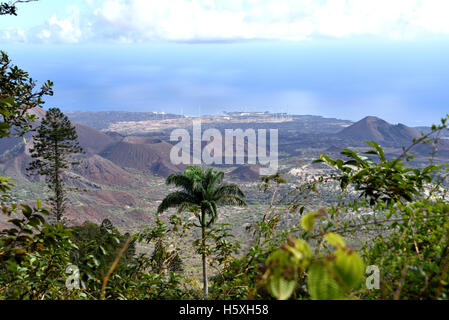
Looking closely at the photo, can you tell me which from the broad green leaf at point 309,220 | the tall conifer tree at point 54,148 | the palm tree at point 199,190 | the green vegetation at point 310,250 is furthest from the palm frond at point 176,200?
the broad green leaf at point 309,220

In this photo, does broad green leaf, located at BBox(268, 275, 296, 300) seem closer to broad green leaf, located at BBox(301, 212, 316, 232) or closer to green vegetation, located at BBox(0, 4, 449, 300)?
green vegetation, located at BBox(0, 4, 449, 300)

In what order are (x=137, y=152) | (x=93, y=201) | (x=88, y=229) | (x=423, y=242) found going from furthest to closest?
(x=137, y=152) < (x=93, y=201) < (x=88, y=229) < (x=423, y=242)

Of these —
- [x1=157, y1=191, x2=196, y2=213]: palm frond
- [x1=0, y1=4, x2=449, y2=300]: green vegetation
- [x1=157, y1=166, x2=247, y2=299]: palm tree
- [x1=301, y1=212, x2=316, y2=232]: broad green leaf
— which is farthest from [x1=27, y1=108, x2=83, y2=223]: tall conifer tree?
[x1=301, y1=212, x2=316, y2=232]: broad green leaf

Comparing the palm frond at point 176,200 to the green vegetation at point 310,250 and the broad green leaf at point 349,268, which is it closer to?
the green vegetation at point 310,250

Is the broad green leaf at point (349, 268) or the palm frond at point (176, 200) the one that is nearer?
the broad green leaf at point (349, 268)

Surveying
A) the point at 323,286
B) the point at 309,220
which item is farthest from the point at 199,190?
the point at 323,286

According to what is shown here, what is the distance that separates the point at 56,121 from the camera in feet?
65.3

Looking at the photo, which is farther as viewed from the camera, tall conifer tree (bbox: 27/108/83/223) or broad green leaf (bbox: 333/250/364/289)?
tall conifer tree (bbox: 27/108/83/223)

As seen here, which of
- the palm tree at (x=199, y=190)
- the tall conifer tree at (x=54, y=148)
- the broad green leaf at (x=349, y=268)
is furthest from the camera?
the tall conifer tree at (x=54, y=148)

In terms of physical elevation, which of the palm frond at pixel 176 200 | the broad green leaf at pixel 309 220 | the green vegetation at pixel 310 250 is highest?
the broad green leaf at pixel 309 220

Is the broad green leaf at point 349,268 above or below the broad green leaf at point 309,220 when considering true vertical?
below
